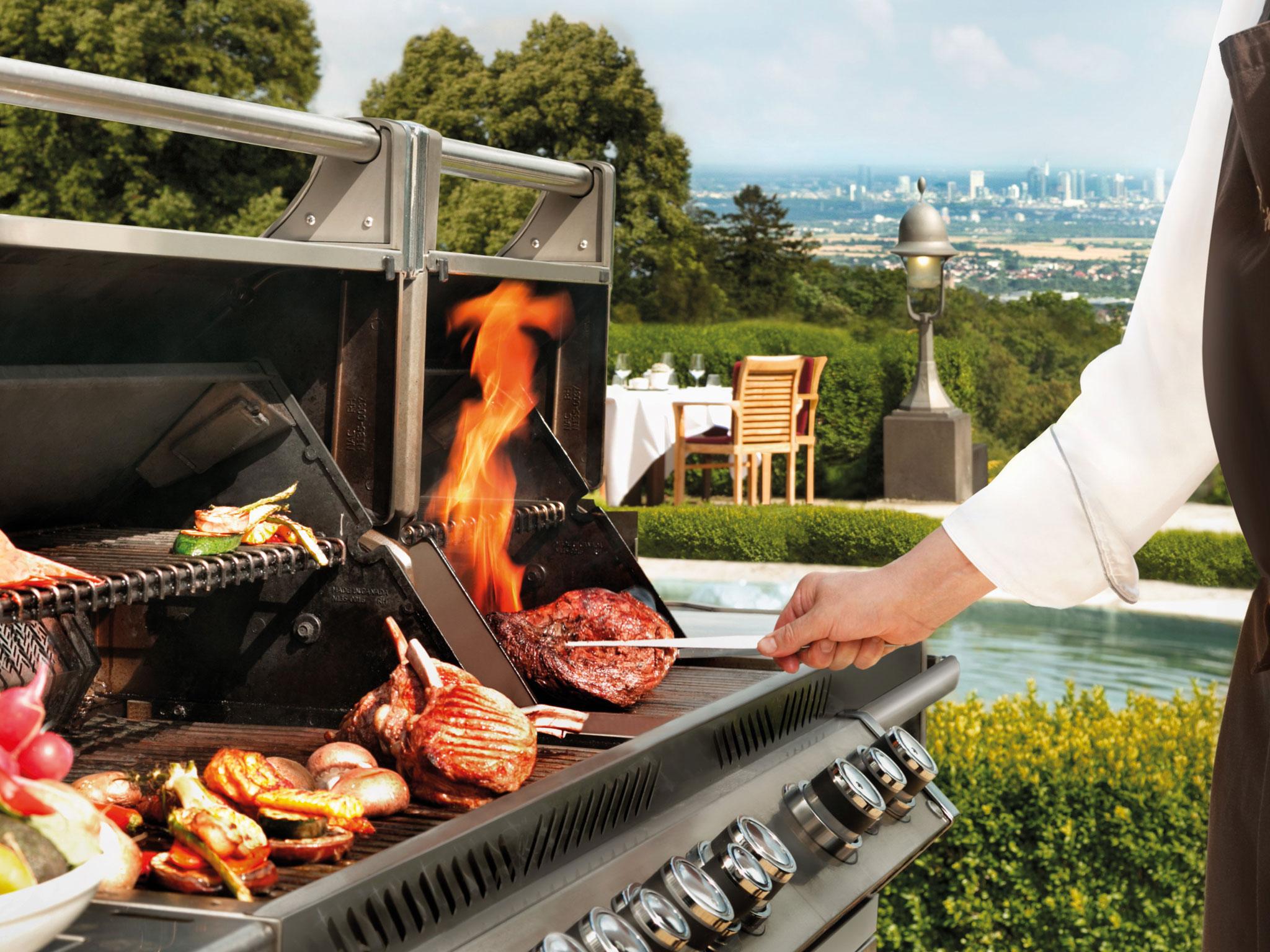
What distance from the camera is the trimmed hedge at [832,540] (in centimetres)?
868

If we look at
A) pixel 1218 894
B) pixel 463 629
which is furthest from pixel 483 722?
pixel 1218 894

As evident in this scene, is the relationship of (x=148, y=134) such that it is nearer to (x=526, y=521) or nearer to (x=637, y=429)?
(x=637, y=429)

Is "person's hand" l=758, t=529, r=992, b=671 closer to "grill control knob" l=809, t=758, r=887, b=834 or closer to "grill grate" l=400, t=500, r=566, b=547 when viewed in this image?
"grill control knob" l=809, t=758, r=887, b=834

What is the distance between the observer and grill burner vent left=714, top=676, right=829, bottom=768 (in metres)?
1.46

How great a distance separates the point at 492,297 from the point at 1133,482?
946 mm

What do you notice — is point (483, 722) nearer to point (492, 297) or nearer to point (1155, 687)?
point (492, 297)

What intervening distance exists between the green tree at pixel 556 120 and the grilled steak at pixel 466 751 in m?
16.4

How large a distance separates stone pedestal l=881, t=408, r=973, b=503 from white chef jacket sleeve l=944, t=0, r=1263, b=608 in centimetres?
1035

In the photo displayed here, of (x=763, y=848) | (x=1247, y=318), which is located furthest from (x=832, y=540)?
(x=1247, y=318)

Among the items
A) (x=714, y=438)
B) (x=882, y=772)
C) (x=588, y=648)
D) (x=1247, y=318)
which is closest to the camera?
(x=1247, y=318)

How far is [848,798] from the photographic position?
145cm

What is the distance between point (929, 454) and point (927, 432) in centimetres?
21

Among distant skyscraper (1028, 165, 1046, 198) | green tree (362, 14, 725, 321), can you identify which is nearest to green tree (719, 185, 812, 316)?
green tree (362, 14, 725, 321)

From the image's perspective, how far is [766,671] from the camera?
5.86 ft
